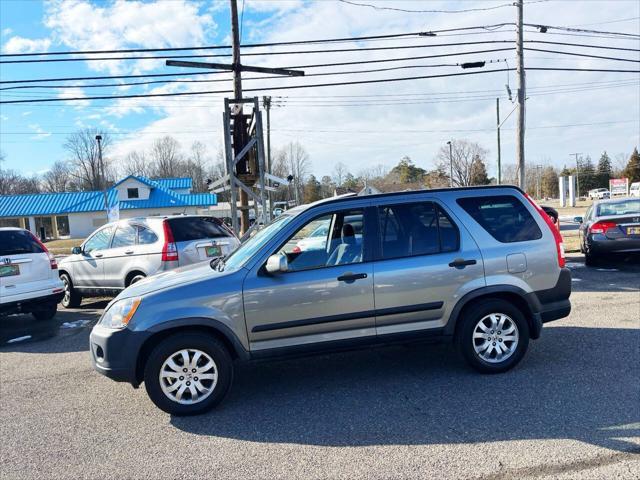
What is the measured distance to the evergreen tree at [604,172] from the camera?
99875mm

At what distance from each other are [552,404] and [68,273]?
920 centimetres

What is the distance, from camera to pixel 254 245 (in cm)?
461

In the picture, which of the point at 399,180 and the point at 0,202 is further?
the point at 399,180

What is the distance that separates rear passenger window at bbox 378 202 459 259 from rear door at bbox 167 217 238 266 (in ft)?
13.7

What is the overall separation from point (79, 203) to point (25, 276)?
143 ft

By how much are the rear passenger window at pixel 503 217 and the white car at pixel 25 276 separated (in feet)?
23.0

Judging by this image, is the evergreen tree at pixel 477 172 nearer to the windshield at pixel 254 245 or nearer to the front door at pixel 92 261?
the front door at pixel 92 261

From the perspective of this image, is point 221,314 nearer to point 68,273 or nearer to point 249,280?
point 249,280

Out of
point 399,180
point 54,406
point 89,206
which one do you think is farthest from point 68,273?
point 399,180

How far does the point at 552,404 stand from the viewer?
3.97 meters

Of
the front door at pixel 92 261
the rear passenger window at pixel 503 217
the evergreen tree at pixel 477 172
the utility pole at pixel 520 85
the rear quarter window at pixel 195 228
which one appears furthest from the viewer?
the evergreen tree at pixel 477 172

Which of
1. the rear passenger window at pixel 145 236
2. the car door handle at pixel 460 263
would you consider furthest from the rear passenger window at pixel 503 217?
the rear passenger window at pixel 145 236

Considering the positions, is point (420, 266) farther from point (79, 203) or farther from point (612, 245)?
point (79, 203)

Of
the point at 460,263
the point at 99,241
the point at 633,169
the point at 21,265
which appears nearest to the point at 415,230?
the point at 460,263
